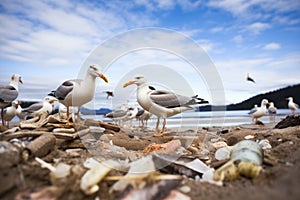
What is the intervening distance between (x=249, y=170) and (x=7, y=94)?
8.42 metres

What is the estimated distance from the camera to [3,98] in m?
8.43

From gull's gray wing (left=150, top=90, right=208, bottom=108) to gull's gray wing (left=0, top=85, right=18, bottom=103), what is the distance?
16.1 ft

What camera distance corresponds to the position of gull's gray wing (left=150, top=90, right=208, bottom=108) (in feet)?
24.2

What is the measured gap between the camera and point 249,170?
2.66m

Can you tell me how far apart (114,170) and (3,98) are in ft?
23.5

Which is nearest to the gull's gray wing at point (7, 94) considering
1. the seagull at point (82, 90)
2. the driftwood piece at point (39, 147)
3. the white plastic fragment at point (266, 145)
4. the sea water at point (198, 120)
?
the seagull at point (82, 90)

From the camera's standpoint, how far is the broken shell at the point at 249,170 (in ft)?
8.66

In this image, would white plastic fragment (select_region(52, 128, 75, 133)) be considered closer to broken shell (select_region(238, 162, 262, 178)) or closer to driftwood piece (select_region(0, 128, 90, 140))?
driftwood piece (select_region(0, 128, 90, 140))

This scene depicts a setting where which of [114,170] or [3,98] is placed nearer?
[114,170]

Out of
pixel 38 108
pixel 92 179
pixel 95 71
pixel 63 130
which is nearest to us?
pixel 92 179

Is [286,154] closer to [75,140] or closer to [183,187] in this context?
[183,187]

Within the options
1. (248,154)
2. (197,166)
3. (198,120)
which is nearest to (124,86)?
(197,166)

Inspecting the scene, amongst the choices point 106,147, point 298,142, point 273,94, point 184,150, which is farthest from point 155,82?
point 273,94

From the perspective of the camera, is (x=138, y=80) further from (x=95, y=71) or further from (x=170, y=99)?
(x=95, y=71)
